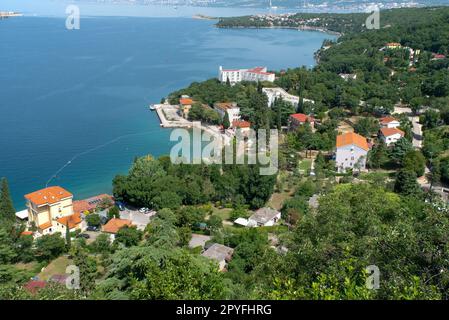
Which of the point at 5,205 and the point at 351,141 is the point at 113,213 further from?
the point at 351,141

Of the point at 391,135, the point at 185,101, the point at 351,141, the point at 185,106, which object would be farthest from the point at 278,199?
the point at 185,101

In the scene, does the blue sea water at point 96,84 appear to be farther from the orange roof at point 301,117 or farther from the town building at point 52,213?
the orange roof at point 301,117

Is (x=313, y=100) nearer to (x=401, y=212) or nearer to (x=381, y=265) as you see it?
(x=401, y=212)

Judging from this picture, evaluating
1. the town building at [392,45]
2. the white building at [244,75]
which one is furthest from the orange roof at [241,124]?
the town building at [392,45]

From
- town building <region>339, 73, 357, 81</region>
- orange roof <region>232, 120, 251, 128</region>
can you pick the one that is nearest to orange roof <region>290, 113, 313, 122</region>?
A: orange roof <region>232, 120, 251, 128</region>

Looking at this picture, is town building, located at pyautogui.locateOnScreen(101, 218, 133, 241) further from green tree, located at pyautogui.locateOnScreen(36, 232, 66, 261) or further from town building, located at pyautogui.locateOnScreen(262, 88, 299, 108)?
town building, located at pyautogui.locateOnScreen(262, 88, 299, 108)

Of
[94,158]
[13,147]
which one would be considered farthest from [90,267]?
[13,147]
